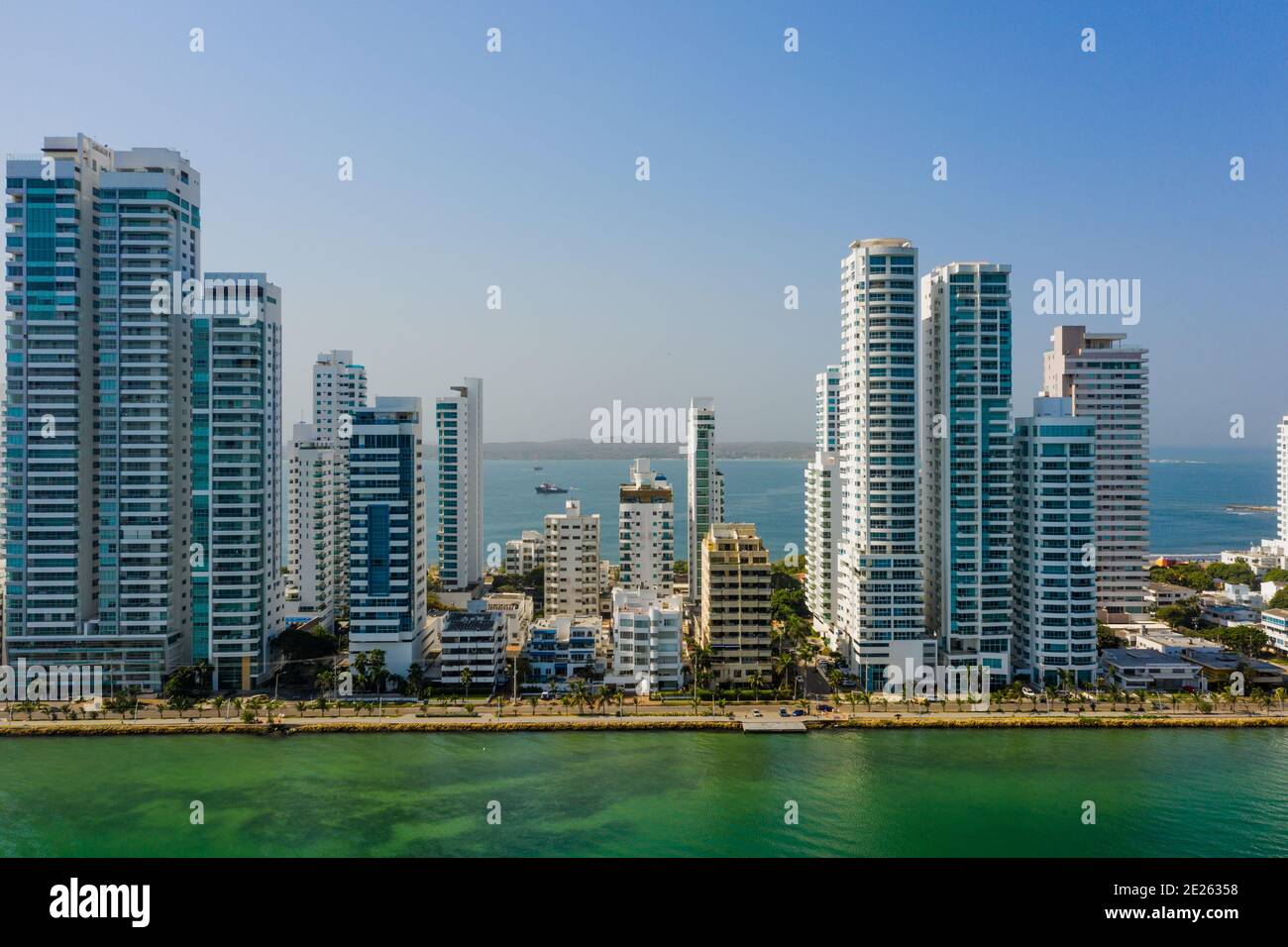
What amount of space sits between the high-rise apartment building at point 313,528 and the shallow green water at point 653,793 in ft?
23.3

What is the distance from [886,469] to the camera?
18641 millimetres

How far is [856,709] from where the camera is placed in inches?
653

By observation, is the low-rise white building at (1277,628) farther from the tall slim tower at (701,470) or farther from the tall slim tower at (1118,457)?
the tall slim tower at (701,470)

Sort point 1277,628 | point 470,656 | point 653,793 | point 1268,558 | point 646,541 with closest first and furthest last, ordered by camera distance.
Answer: point 653,793
point 470,656
point 1277,628
point 646,541
point 1268,558

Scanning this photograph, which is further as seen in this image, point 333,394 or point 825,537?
point 333,394

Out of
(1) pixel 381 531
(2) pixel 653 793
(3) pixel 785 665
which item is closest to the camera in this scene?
(2) pixel 653 793

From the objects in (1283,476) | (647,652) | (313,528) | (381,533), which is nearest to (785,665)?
(647,652)

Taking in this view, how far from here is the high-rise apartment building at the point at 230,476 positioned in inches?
715

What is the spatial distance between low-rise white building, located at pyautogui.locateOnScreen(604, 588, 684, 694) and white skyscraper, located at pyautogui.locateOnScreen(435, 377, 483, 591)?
10672 mm

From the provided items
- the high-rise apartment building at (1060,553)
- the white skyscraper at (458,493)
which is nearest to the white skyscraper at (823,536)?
the high-rise apartment building at (1060,553)

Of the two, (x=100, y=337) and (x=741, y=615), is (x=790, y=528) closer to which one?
(x=741, y=615)

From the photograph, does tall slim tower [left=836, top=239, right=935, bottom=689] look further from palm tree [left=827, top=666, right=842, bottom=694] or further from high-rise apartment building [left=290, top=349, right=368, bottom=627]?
high-rise apartment building [left=290, top=349, right=368, bottom=627]

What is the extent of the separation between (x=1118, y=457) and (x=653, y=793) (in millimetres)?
17832

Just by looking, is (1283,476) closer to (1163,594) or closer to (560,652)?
(1163,594)
